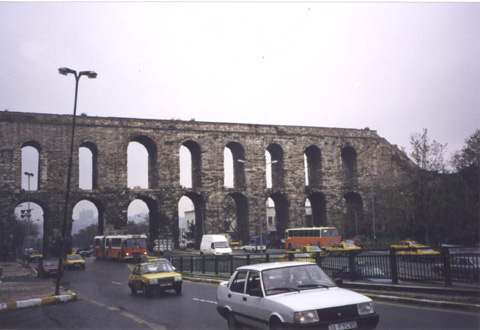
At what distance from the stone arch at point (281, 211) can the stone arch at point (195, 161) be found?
A: 8.53 metres

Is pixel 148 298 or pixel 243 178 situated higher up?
pixel 243 178

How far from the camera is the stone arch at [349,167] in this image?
52444 millimetres

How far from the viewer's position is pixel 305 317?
5949mm

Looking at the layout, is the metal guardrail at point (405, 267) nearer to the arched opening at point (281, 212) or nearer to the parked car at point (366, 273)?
the parked car at point (366, 273)

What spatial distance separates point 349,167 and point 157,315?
151 feet

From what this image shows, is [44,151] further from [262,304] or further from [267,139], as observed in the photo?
[262,304]

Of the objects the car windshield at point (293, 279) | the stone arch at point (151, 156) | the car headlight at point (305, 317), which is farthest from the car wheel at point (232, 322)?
the stone arch at point (151, 156)

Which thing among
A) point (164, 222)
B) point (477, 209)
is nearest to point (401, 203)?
point (477, 209)

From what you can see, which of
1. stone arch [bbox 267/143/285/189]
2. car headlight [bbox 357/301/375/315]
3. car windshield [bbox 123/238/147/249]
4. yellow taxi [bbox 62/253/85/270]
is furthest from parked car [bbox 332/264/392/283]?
stone arch [bbox 267/143/285/189]

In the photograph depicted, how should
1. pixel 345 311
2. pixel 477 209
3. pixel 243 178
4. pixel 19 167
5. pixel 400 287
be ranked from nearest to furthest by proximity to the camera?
1. pixel 345 311
2. pixel 400 287
3. pixel 477 209
4. pixel 19 167
5. pixel 243 178

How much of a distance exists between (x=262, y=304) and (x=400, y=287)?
6.63 metres

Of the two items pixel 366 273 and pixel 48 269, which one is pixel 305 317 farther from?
pixel 48 269

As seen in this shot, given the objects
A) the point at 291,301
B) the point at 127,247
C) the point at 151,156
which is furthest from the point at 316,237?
the point at 291,301

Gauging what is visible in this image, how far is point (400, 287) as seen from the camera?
11.9 m
